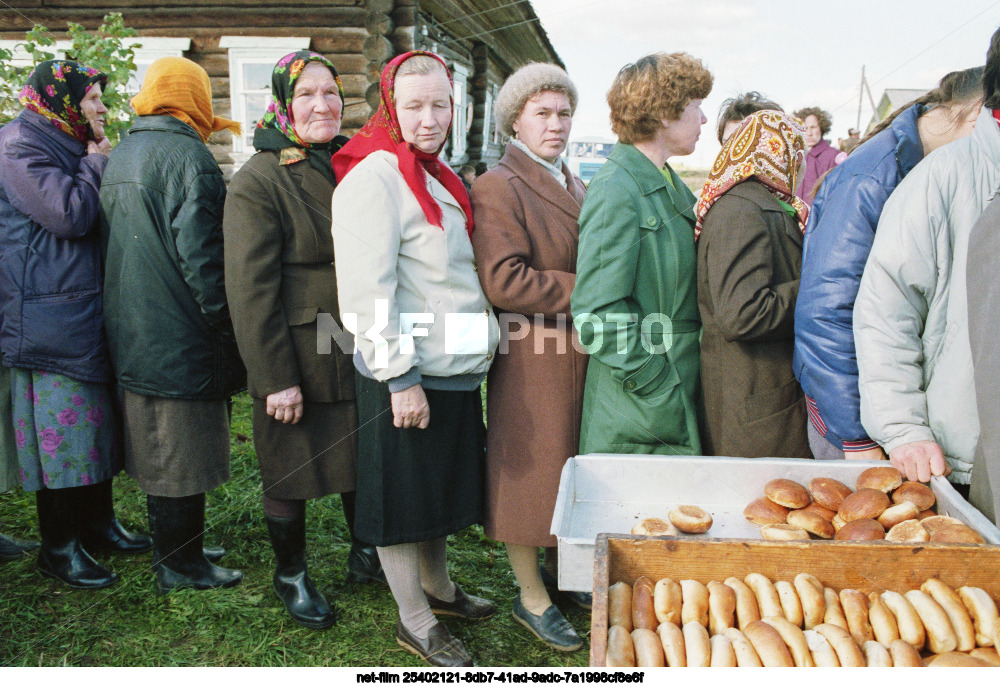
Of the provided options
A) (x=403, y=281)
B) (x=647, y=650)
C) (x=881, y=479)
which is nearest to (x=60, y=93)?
(x=403, y=281)

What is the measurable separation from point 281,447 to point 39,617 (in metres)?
1.20

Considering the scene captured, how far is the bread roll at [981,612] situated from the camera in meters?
1.30

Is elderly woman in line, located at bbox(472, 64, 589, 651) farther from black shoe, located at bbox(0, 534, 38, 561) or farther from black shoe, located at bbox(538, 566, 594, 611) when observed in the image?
black shoe, located at bbox(0, 534, 38, 561)

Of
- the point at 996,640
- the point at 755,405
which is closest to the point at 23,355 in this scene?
the point at 755,405

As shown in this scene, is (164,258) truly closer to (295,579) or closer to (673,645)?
(295,579)

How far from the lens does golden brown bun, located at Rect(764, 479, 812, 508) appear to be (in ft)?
5.80

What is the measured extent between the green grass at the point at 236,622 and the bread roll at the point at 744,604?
1.25 meters

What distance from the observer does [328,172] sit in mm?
2557

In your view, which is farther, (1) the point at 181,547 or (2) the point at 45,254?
(1) the point at 181,547

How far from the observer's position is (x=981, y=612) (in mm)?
1329

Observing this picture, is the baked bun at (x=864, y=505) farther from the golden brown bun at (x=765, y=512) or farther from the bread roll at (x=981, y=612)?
the bread roll at (x=981, y=612)

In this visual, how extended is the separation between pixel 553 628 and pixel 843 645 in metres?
1.41

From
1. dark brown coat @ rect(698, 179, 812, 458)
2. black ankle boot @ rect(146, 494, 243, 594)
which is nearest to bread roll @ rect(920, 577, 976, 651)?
dark brown coat @ rect(698, 179, 812, 458)

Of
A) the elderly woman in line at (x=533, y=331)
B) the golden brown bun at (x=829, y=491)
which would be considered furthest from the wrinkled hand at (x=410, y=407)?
the golden brown bun at (x=829, y=491)
